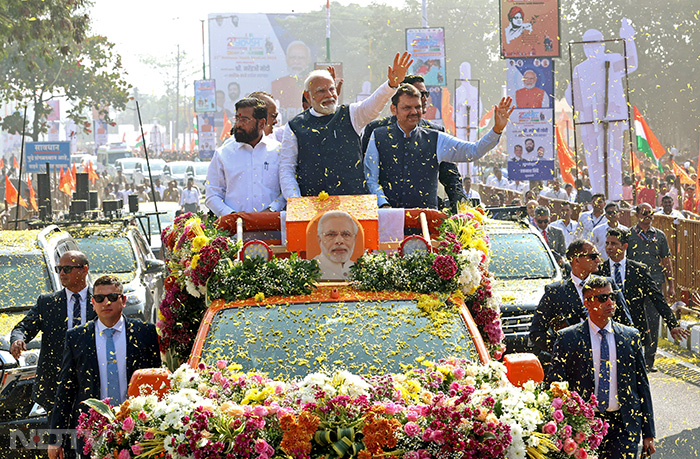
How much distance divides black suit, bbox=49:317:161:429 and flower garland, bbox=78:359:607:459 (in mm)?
1292

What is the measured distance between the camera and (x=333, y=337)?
5688mm

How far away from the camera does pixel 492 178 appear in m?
34.9

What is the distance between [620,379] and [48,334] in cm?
420

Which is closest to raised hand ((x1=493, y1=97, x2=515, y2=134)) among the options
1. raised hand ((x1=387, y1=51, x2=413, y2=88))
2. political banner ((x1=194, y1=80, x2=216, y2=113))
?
raised hand ((x1=387, y1=51, x2=413, y2=88))

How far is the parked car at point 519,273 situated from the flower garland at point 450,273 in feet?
13.0

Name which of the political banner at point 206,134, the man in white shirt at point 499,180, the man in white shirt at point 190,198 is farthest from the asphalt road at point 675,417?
the political banner at point 206,134

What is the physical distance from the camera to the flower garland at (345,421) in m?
4.72

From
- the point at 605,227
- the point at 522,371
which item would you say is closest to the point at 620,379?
the point at 522,371

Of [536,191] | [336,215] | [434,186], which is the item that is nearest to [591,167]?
[536,191]

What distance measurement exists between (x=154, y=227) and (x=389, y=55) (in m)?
65.5

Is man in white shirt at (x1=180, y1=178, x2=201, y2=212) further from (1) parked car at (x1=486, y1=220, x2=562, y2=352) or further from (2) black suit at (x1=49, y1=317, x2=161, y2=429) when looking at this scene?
(2) black suit at (x1=49, y1=317, x2=161, y2=429)

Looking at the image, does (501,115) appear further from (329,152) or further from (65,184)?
(65,184)

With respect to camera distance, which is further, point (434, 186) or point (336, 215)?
point (434, 186)

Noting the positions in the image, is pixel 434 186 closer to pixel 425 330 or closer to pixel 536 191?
pixel 425 330
